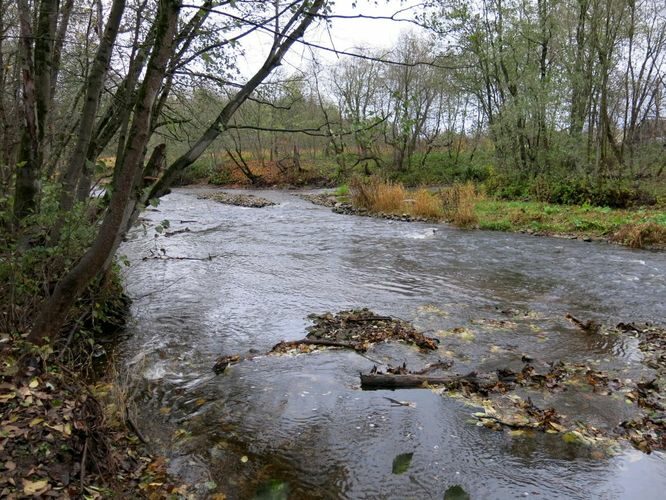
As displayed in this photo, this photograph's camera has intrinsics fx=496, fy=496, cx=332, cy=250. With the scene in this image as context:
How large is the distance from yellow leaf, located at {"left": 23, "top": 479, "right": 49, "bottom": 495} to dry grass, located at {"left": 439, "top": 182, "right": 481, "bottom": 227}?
1659 centimetres

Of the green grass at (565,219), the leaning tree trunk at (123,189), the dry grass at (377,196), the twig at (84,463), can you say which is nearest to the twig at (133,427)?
the twig at (84,463)

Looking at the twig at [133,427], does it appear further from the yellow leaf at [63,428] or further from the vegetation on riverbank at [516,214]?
the vegetation on riverbank at [516,214]

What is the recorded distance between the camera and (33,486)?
10.2 ft

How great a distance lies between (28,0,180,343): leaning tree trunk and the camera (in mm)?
3539

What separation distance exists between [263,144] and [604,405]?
4120 cm

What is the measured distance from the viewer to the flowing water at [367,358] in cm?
426

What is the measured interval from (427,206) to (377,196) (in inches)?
116

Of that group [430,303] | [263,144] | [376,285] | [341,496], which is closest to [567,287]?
[430,303]

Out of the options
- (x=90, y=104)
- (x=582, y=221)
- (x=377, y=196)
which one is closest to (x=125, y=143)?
(x=90, y=104)

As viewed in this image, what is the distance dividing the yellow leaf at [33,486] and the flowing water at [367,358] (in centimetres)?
126

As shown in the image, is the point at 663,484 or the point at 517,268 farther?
the point at 517,268

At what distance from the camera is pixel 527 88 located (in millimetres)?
21281

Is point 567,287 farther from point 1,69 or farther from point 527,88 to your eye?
point 527,88

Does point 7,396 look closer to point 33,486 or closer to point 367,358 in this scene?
point 33,486
